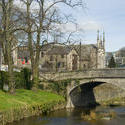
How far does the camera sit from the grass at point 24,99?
2646 centimetres

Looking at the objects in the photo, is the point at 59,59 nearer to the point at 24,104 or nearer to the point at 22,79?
the point at 22,79

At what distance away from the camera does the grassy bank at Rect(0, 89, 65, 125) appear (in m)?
24.9

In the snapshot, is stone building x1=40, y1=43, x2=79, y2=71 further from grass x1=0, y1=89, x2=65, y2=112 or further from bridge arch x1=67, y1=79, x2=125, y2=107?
grass x1=0, y1=89, x2=65, y2=112

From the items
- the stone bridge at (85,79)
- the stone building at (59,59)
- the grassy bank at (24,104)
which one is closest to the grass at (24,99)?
the grassy bank at (24,104)

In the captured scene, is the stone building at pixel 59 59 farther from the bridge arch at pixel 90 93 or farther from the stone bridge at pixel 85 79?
the stone bridge at pixel 85 79

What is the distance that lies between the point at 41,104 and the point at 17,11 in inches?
508

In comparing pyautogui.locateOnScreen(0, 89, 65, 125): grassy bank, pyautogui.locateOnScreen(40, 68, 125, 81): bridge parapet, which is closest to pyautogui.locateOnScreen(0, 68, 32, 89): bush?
pyautogui.locateOnScreen(0, 89, 65, 125): grassy bank

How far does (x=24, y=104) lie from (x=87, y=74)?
14462mm

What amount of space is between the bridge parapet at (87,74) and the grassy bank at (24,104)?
14.0ft

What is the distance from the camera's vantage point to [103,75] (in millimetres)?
38812

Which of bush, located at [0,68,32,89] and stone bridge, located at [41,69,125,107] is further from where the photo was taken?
stone bridge, located at [41,69,125,107]

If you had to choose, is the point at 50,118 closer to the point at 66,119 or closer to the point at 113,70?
the point at 66,119

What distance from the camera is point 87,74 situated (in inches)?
1574

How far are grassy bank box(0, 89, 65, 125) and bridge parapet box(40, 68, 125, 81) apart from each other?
14.0 feet
